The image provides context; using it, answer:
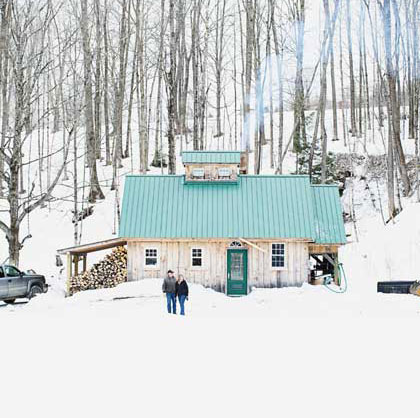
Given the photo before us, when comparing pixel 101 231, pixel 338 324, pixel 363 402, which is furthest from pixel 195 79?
pixel 363 402

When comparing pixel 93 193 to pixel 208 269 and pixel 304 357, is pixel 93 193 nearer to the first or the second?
pixel 208 269

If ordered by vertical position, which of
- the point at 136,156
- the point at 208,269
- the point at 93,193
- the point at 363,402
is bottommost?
the point at 363,402

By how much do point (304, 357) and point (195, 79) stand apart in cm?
2746

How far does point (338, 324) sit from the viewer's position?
13.9 meters

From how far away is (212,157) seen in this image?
22938 millimetres

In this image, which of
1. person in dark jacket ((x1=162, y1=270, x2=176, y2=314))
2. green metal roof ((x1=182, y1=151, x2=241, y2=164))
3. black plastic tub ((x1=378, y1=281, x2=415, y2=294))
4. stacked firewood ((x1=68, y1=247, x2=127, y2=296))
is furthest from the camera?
green metal roof ((x1=182, y1=151, x2=241, y2=164))

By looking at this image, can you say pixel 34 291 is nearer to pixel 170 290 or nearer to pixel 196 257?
pixel 196 257

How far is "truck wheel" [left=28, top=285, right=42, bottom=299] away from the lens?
20.5 metres

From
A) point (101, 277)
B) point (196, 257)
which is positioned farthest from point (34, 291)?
point (196, 257)

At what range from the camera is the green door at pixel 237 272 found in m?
20.9

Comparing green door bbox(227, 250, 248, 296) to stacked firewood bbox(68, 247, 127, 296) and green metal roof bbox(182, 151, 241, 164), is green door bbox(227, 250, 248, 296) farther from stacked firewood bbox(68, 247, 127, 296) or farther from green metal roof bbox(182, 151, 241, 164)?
stacked firewood bbox(68, 247, 127, 296)

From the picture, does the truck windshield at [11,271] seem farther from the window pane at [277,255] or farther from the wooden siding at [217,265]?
the window pane at [277,255]

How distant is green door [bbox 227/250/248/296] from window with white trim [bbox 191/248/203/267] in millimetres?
1117

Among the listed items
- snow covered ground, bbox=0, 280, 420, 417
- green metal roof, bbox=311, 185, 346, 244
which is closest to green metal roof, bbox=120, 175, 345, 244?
green metal roof, bbox=311, 185, 346, 244
